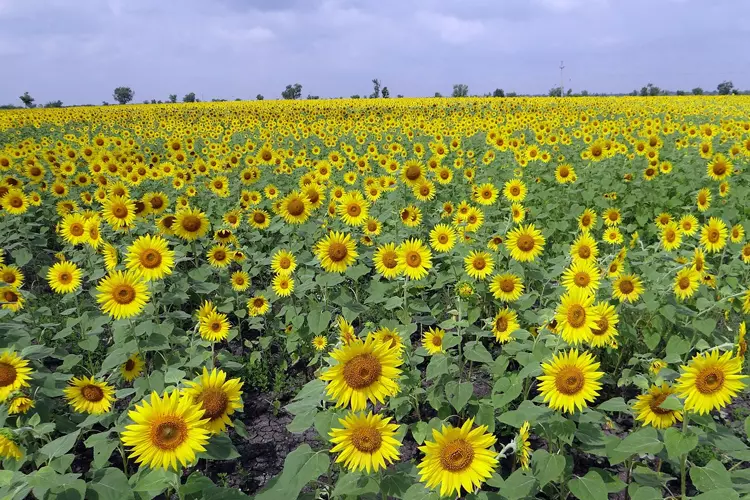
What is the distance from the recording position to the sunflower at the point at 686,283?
3692mm

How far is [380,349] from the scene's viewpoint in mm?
1995

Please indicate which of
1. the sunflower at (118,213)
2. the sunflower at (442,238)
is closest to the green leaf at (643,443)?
the sunflower at (442,238)

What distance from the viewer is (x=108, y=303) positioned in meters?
3.07

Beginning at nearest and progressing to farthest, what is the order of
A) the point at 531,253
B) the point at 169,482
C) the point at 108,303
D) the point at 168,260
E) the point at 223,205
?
1. the point at 169,482
2. the point at 108,303
3. the point at 168,260
4. the point at 531,253
5. the point at 223,205

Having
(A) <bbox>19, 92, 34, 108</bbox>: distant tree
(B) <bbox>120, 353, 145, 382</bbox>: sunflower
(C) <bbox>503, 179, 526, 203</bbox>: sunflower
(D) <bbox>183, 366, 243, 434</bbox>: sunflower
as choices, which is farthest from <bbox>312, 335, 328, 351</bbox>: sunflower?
(A) <bbox>19, 92, 34, 108</bbox>: distant tree

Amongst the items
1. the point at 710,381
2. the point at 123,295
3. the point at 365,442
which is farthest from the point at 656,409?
the point at 123,295

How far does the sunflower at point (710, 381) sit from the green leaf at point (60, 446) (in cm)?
279

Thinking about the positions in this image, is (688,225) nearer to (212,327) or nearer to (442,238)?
(442,238)

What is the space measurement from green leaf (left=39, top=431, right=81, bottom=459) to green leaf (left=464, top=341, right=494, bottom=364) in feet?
7.32

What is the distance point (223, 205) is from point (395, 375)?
6119 mm

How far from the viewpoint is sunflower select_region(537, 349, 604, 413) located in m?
2.10

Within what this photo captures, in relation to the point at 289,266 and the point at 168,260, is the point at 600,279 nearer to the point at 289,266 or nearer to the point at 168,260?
the point at 289,266

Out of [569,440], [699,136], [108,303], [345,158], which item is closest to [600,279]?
[569,440]

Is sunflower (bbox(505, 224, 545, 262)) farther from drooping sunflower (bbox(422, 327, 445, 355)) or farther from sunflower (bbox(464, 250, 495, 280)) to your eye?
drooping sunflower (bbox(422, 327, 445, 355))
